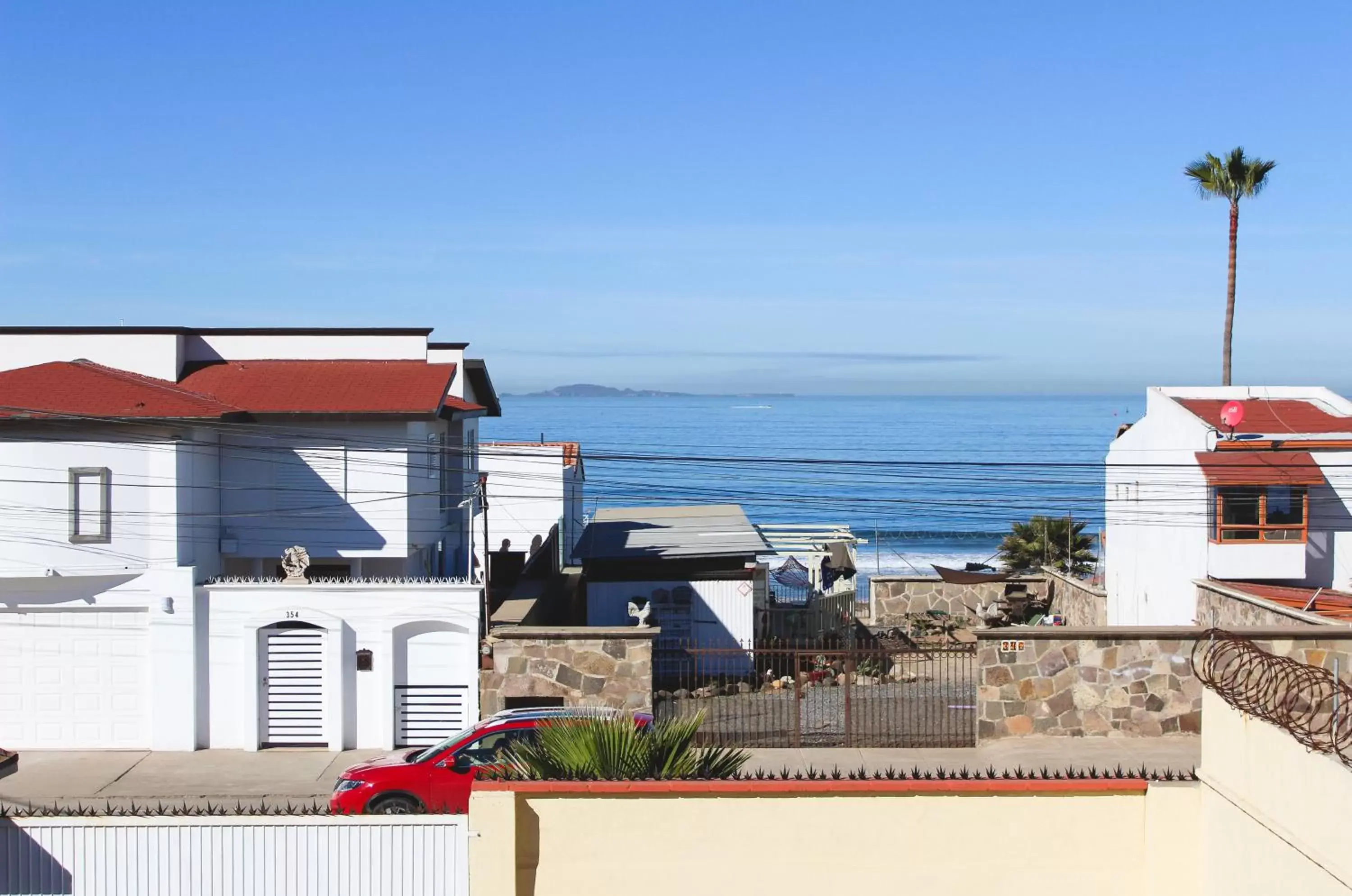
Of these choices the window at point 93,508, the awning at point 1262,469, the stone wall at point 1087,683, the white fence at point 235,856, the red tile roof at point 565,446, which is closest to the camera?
the white fence at point 235,856

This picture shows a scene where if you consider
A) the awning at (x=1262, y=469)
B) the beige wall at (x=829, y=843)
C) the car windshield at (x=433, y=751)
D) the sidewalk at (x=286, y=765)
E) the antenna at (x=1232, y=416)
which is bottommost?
the sidewalk at (x=286, y=765)

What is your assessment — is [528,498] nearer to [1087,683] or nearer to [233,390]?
[233,390]

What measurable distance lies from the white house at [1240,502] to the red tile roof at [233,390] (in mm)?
14936

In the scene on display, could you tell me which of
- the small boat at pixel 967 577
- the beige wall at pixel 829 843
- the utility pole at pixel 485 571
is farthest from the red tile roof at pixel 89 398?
the small boat at pixel 967 577

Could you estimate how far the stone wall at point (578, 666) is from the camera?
2050 cm

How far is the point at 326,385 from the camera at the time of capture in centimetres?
2548

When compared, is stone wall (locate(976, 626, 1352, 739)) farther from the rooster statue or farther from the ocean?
the ocean

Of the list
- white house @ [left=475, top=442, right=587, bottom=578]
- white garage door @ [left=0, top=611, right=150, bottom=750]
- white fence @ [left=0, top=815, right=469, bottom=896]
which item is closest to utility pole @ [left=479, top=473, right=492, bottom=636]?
white garage door @ [left=0, top=611, right=150, bottom=750]

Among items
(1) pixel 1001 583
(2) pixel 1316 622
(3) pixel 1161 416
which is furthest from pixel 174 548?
(1) pixel 1001 583

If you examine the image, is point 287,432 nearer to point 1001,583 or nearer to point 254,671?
point 254,671

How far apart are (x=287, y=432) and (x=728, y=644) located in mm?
9141

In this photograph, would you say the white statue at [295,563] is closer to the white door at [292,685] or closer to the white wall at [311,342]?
the white door at [292,685]

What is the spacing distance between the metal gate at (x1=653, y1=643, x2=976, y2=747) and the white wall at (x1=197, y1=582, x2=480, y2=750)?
343cm

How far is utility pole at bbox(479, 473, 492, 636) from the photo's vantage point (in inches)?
844
